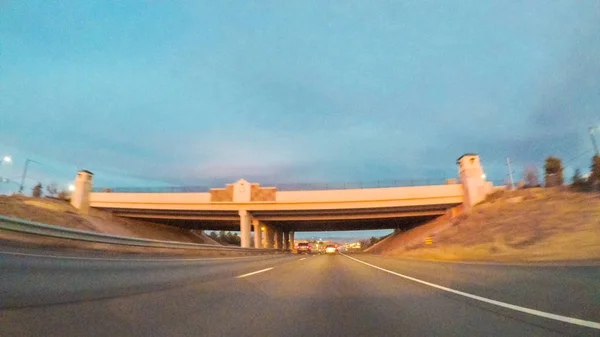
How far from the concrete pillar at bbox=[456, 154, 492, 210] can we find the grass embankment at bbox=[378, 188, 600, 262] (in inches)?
53.0

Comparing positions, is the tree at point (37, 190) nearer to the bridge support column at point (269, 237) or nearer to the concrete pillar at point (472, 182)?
the bridge support column at point (269, 237)

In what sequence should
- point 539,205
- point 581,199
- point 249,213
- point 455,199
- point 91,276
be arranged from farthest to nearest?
1. point 249,213
2. point 455,199
3. point 539,205
4. point 581,199
5. point 91,276

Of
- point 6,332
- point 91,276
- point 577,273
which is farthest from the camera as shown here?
point 577,273

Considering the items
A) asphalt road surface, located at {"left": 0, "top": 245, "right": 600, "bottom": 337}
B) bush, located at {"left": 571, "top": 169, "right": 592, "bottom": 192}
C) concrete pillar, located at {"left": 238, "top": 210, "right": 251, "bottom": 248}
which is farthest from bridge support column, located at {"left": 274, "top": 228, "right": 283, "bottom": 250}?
asphalt road surface, located at {"left": 0, "top": 245, "right": 600, "bottom": 337}

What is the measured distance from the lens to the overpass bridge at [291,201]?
5009 cm

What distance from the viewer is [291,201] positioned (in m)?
52.8

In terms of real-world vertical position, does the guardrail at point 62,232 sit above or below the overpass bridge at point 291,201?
below

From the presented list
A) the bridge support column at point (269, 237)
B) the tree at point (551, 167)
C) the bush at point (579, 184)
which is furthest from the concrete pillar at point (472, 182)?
the bridge support column at point (269, 237)

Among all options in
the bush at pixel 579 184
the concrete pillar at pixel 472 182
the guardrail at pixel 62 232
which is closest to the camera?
the guardrail at pixel 62 232

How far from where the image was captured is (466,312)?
624cm

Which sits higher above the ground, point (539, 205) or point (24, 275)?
point (539, 205)

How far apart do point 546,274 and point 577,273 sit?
0.70 m

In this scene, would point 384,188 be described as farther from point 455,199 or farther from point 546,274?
point 546,274

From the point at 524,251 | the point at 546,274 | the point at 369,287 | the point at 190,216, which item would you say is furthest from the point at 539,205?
the point at 190,216
